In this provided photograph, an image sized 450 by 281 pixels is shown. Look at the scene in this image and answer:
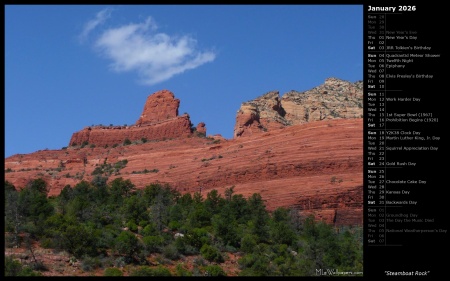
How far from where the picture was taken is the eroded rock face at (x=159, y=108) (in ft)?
305

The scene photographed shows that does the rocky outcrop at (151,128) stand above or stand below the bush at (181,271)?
above

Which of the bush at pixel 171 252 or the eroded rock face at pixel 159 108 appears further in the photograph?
the eroded rock face at pixel 159 108

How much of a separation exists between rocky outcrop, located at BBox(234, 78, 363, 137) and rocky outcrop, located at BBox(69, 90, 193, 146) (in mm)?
7805

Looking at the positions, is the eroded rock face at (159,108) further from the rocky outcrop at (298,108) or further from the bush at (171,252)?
the bush at (171,252)

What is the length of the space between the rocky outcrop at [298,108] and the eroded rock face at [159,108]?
10.9m

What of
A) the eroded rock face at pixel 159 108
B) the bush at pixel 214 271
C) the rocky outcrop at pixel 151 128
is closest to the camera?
the bush at pixel 214 271

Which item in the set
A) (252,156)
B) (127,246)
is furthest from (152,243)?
(252,156)

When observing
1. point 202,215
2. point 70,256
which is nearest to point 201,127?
point 202,215

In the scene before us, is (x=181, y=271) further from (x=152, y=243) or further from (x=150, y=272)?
(x=152, y=243)

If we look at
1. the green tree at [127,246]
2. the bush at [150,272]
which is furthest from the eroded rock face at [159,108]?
the bush at [150,272]

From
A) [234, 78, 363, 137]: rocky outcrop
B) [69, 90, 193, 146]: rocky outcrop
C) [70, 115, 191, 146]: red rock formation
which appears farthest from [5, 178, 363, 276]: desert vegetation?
[69, 90, 193, 146]: rocky outcrop

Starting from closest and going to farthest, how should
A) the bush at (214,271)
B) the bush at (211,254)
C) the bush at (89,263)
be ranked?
the bush at (89,263)
the bush at (214,271)
the bush at (211,254)

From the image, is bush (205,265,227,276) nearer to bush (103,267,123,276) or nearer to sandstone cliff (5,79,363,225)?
bush (103,267,123,276)
